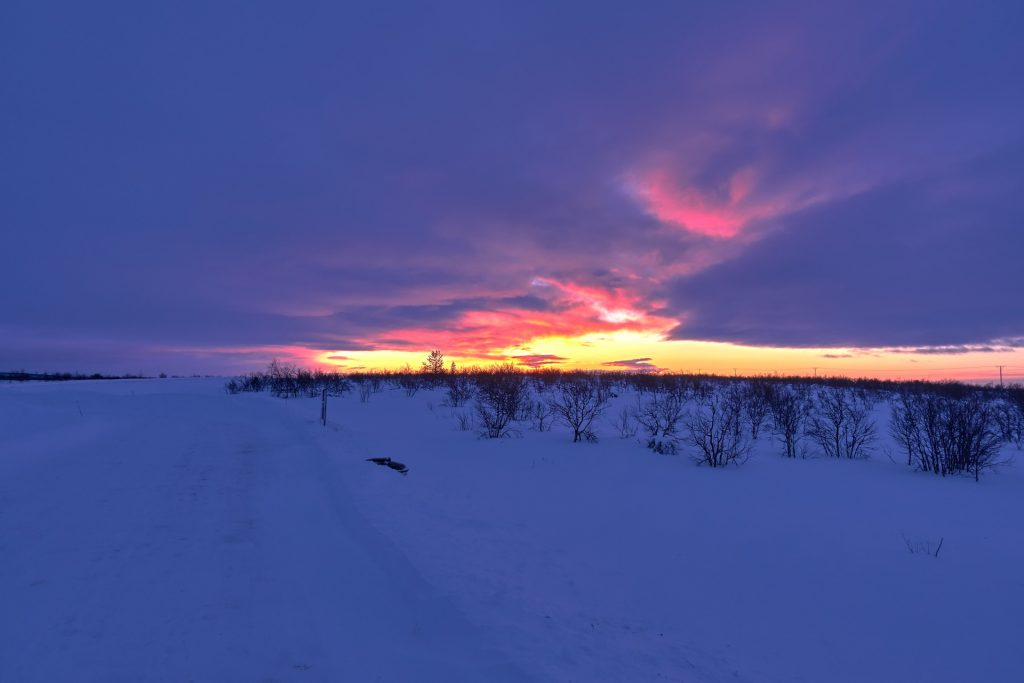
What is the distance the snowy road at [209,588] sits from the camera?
12.1 feet

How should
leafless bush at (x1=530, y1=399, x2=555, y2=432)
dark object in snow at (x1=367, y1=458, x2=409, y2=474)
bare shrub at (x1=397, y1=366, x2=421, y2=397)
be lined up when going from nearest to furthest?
dark object in snow at (x1=367, y1=458, x2=409, y2=474)
leafless bush at (x1=530, y1=399, x2=555, y2=432)
bare shrub at (x1=397, y1=366, x2=421, y2=397)

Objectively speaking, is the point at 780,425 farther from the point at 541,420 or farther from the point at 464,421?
the point at 464,421

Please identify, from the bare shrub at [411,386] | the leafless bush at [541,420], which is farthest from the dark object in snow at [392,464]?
the bare shrub at [411,386]

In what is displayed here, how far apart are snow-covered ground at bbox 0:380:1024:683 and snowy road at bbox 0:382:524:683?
0.03 m

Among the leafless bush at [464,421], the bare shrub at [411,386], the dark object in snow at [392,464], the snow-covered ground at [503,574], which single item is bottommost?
the snow-covered ground at [503,574]

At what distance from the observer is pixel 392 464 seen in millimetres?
11070

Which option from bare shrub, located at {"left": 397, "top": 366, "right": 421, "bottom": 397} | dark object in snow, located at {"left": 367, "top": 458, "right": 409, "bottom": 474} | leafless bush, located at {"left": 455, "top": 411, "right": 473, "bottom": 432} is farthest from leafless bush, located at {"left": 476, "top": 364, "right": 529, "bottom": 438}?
bare shrub, located at {"left": 397, "top": 366, "right": 421, "bottom": 397}

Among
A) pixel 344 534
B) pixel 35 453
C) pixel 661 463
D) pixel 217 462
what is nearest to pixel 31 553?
pixel 344 534

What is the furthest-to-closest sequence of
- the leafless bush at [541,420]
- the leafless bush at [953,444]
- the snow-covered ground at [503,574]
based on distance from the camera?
the leafless bush at [541,420], the leafless bush at [953,444], the snow-covered ground at [503,574]

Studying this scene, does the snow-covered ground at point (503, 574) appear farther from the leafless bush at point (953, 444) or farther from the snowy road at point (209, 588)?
the leafless bush at point (953, 444)

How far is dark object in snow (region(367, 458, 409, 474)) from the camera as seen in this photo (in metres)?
10.8

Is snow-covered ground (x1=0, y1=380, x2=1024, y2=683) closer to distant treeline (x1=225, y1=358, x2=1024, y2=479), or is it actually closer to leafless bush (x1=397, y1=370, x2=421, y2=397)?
distant treeline (x1=225, y1=358, x2=1024, y2=479)

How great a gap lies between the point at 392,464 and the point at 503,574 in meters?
6.06

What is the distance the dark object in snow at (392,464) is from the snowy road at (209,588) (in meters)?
1.58
